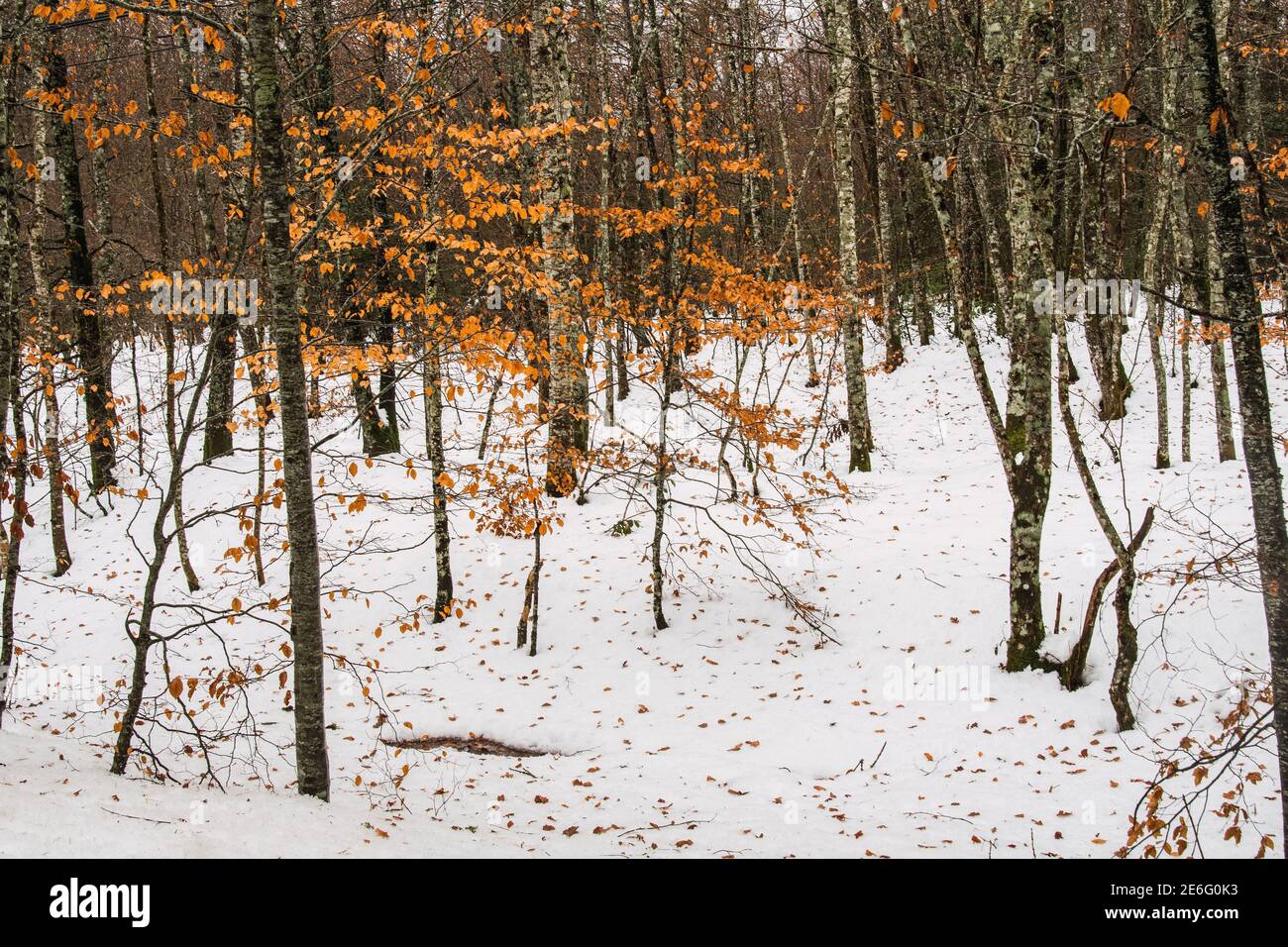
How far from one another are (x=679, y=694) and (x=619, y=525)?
12.0 ft

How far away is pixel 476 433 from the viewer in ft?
57.4

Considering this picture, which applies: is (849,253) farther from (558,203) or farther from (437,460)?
(437,460)

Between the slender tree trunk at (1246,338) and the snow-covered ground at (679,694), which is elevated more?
the slender tree trunk at (1246,338)

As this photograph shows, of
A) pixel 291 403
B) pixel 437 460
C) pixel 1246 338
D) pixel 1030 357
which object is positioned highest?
pixel 1030 357

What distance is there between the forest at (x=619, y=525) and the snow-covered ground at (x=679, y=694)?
54 millimetres

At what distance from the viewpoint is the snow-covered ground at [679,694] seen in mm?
5441

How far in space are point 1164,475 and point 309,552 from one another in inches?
513

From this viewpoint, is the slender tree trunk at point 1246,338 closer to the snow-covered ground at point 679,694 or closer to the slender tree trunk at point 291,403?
the snow-covered ground at point 679,694

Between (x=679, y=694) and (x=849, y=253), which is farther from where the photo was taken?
(x=849, y=253)

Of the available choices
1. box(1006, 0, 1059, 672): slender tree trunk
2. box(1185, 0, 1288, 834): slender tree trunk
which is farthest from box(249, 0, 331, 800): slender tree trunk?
box(1006, 0, 1059, 672): slender tree trunk

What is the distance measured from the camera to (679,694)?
881cm

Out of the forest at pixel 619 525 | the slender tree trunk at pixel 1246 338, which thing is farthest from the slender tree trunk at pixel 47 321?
the slender tree trunk at pixel 1246 338

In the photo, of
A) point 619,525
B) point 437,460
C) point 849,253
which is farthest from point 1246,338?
point 849,253

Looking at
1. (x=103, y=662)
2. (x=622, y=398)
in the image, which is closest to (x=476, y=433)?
(x=622, y=398)
